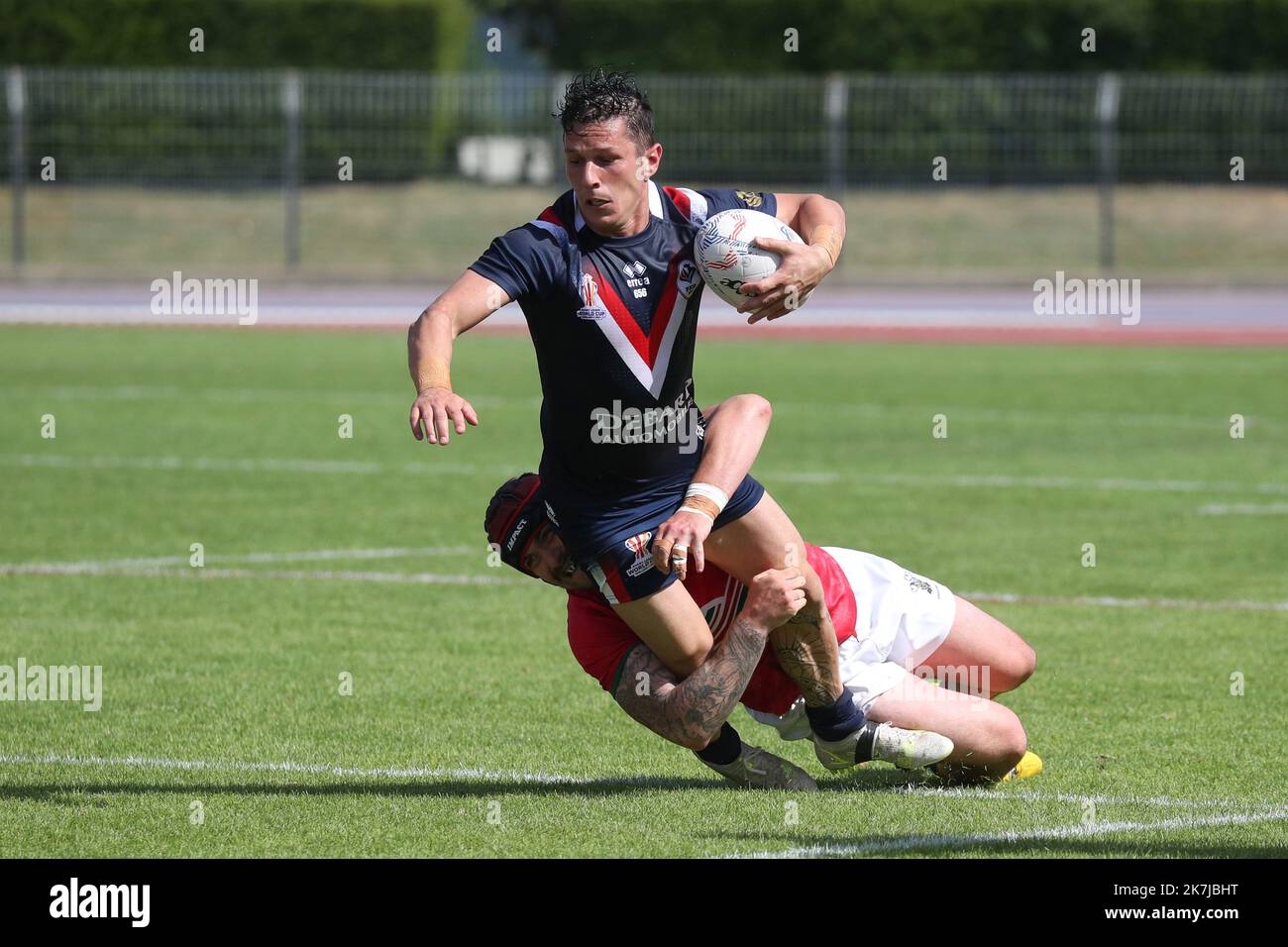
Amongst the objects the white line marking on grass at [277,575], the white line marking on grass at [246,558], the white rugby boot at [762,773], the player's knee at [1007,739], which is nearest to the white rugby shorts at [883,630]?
the white rugby boot at [762,773]

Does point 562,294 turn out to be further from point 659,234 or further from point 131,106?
point 131,106

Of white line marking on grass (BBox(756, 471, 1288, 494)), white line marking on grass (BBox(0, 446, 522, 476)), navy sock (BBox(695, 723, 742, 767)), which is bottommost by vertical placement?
white line marking on grass (BBox(756, 471, 1288, 494))

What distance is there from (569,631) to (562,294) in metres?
1.25

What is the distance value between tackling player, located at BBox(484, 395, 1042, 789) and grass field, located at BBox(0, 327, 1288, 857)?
19 centimetres

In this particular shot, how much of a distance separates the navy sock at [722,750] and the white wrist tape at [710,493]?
33.2 inches

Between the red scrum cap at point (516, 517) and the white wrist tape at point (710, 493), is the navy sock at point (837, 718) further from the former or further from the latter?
the red scrum cap at point (516, 517)

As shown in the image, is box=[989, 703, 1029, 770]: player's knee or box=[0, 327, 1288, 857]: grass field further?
box=[989, 703, 1029, 770]: player's knee

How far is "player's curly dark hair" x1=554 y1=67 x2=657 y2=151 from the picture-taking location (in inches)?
249

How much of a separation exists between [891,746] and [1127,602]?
4152 millimetres

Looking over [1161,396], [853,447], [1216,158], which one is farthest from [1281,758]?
Result: [1216,158]

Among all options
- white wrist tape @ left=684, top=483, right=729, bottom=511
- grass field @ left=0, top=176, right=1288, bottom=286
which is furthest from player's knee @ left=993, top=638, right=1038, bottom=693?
grass field @ left=0, top=176, right=1288, bottom=286

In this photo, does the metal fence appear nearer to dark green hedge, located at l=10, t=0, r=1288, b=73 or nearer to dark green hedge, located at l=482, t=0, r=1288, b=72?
dark green hedge, located at l=10, t=0, r=1288, b=73

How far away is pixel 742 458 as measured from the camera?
649 centimetres
